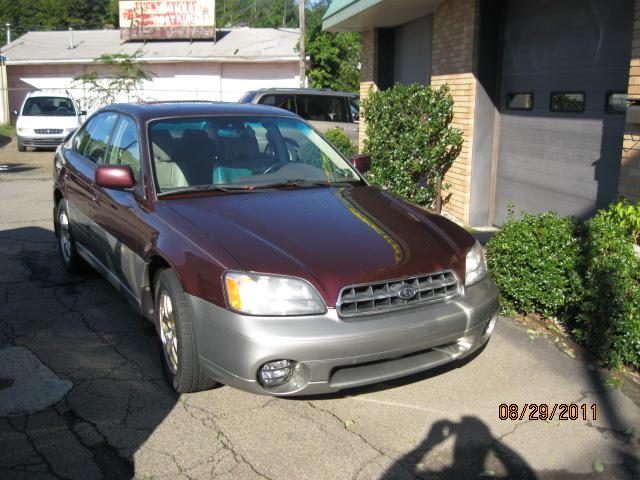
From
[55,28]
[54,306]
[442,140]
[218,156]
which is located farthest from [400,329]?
[55,28]

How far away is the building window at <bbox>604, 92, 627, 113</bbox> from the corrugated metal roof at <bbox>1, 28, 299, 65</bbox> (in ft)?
87.2

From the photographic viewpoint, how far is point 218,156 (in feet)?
16.7

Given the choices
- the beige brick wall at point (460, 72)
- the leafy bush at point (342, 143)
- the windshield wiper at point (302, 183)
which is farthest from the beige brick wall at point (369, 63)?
the windshield wiper at point (302, 183)

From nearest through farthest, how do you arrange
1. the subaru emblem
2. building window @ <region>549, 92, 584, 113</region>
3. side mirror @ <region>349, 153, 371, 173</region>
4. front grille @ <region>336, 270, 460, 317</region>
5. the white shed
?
front grille @ <region>336, 270, 460, 317</region>, the subaru emblem, side mirror @ <region>349, 153, 371, 173</region>, building window @ <region>549, 92, 584, 113</region>, the white shed

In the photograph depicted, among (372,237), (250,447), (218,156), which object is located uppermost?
(218,156)

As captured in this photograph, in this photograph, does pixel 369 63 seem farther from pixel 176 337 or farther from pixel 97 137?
pixel 176 337

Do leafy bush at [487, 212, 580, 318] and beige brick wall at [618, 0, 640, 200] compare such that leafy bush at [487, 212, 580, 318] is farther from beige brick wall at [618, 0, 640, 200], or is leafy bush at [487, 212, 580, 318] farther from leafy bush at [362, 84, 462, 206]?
leafy bush at [362, 84, 462, 206]

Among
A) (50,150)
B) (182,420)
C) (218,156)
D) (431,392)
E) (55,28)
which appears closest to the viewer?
(182,420)

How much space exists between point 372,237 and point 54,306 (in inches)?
123

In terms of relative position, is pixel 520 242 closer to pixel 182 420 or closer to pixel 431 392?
pixel 431 392

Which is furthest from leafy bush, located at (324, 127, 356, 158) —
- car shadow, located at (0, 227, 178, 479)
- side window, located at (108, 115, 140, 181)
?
side window, located at (108, 115, 140, 181)

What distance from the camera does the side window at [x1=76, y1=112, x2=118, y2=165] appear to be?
19.2 ft

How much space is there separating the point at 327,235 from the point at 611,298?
199 centimetres
